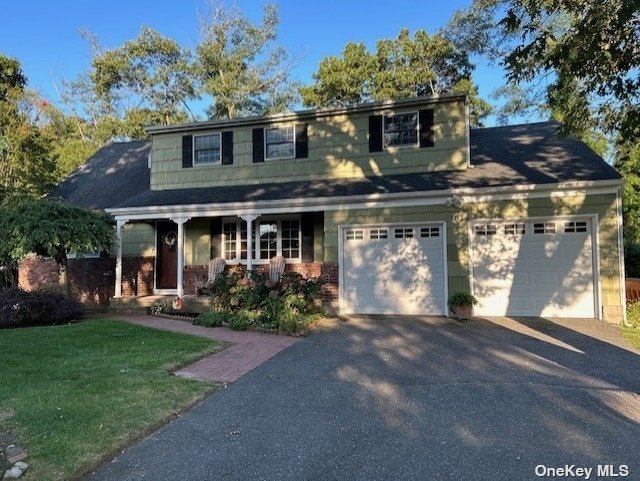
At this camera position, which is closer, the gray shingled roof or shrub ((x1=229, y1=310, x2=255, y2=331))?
shrub ((x1=229, y1=310, x2=255, y2=331))

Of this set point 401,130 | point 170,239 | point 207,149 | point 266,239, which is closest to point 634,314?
point 401,130

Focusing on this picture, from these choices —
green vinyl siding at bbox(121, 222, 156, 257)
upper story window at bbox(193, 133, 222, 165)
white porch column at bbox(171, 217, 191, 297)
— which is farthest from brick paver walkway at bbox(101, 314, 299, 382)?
upper story window at bbox(193, 133, 222, 165)

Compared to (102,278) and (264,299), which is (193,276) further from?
(264,299)

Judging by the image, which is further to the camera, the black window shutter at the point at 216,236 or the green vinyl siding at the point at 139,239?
the green vinyl siding at the point at 139,239

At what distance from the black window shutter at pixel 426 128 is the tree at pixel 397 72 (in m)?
13.0

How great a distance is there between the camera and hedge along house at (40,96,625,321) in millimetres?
10328

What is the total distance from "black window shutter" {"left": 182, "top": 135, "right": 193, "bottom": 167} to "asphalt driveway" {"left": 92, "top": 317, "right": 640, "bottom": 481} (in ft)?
29.0

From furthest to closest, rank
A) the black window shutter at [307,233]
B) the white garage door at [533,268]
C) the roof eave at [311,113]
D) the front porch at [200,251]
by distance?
the black window shutter at [307,233] → the front porch at [200,251] → the roof eave at [311,113] → the white garage door at [533,268]

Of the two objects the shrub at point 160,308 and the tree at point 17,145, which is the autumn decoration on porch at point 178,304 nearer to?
the shrub at point 160,308

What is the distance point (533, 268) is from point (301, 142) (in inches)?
274

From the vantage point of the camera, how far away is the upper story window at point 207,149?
14.4 metres

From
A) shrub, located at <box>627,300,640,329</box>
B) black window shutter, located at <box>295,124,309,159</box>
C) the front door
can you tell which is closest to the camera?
shrub, located at <box>627,300,640,329</box>

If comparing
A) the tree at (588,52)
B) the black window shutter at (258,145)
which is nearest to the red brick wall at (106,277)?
the black window shutter at (258,145)

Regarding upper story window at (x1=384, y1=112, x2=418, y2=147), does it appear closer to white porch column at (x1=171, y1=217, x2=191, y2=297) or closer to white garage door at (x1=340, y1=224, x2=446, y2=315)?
white garage door at (x1=340, y1=224, x2=446, y2=315)
